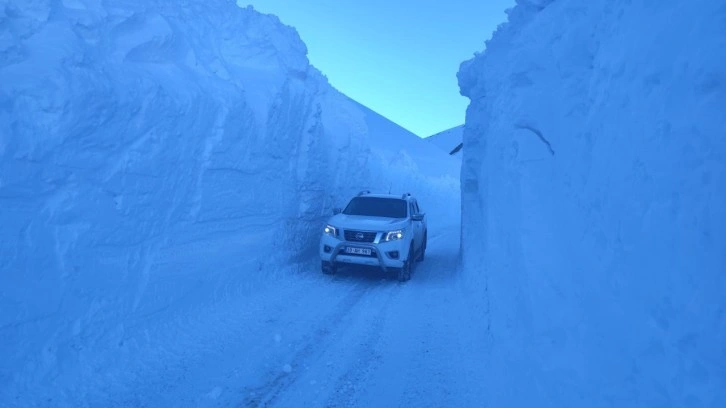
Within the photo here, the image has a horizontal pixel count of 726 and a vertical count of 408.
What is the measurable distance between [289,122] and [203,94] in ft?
9.77

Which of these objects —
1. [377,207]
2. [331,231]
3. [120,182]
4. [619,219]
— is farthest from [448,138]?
[619,219]

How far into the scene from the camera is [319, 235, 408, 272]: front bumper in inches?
332

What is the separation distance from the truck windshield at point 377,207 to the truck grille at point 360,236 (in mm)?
1144

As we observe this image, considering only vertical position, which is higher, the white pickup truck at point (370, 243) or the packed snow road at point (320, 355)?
the white pickup truck at point (370, 243)

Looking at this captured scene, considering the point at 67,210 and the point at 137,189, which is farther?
the point at 137,189

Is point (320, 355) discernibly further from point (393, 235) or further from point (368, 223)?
point (368, 223)

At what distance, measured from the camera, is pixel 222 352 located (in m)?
4.79

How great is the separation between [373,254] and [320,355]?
146 inches

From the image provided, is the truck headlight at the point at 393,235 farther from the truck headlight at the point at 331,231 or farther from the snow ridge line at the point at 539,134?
the snow ridge line at the point at 539,134

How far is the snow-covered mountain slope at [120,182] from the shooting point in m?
3.84

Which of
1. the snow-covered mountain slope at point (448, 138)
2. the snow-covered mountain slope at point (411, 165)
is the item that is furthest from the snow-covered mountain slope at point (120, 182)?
the snow-covered mountain slope at point (448, 138)

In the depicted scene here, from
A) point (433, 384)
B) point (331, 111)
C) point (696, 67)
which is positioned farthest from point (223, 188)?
point (331, 111)

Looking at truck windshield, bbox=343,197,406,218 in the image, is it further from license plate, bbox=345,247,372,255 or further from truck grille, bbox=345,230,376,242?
license plate, bbox=345,247,372,255

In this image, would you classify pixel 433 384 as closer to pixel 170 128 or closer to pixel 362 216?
pixel 170 128
